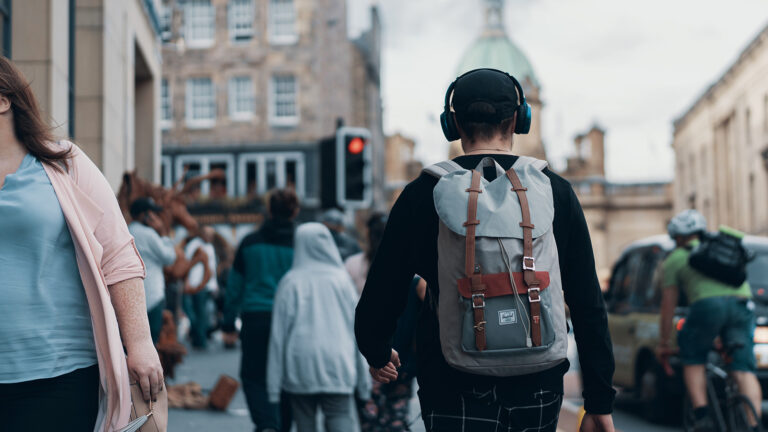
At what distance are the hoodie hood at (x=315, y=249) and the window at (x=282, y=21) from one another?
36567 millimetres

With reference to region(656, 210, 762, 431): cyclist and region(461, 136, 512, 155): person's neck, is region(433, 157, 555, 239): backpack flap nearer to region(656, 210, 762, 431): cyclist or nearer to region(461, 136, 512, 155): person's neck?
region(461, 136, 512, 155): person's neck

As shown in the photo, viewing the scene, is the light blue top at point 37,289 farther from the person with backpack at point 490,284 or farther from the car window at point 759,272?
the car window at point 759,272

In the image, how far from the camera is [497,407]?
3.00 m

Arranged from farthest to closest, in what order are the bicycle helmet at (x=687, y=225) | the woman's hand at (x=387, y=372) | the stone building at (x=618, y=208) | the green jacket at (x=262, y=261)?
1. the stone building at (x=618, y=208)
2. the bicycle helmet at (x=687, y=225)
3. the green jacket at (x=262, y=261)
4. the woman's hand at (x=387, y=372)

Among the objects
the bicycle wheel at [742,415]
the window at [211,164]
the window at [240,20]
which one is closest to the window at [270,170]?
the window at [211,164]

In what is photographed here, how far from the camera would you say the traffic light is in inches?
481

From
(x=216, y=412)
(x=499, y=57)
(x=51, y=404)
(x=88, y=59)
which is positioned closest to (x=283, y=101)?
(x=88, y=59)

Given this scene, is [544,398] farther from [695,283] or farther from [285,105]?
[285,105]

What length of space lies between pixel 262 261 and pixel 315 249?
1373 mm

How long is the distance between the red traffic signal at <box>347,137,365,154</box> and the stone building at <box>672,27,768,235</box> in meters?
31.2

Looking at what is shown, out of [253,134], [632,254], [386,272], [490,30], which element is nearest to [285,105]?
[253,134]

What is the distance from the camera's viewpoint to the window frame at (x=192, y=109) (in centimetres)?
4253

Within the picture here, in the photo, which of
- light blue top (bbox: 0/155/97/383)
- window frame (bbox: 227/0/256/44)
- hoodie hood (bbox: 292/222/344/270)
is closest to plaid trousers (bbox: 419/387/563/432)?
light blue top (bbox: 0/155/97/383)

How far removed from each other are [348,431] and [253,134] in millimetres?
36333
